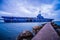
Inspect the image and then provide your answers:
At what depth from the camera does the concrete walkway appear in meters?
1.73

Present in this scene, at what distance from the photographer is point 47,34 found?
175cm

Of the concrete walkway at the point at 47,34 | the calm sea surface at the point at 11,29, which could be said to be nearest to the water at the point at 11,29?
the calm sea surface at the point at 11,29

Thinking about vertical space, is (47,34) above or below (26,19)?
below

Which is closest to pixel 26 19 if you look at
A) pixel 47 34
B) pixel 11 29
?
pixel 11 29

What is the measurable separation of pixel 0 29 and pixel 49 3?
0.96m

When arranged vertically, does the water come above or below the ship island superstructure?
below

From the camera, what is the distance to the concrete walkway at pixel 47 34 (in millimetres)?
1734

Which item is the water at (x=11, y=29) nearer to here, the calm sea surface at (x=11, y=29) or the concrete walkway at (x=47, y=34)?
the calm sea surface at (x=11, y=29)

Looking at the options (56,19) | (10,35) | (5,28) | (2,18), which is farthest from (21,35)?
(56,19)

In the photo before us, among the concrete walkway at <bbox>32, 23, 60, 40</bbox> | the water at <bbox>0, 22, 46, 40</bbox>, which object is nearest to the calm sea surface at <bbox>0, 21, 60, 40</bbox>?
the water at <bbox>0, 22, 46, 40</bbox>

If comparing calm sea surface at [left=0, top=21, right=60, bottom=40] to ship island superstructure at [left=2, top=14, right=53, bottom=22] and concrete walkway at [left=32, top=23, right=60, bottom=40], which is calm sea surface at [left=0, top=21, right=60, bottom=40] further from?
concrete walkway at [left=32, top=23, right=60, bottom=40]

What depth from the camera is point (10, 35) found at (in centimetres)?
176

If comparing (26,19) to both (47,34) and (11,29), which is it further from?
(47,34)

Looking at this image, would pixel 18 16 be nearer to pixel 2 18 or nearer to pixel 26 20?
pixel 26 20
